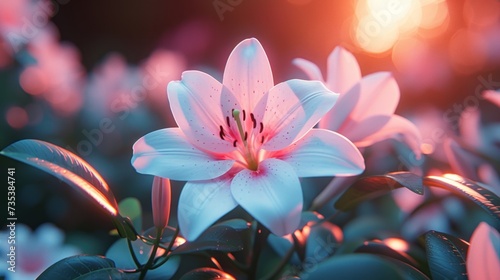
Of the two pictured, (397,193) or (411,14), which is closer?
(397,193)

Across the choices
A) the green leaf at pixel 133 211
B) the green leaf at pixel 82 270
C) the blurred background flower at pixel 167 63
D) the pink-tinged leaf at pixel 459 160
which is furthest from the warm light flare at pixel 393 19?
the green leaf at pixel 82 270

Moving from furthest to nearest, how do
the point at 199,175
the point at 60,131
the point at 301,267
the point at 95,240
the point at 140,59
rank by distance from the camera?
the point at 140,59 < the point at 60,131 < the point at 95,240 < the point at 301,267 < the point at 199,175

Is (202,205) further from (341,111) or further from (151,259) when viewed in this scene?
(341,111)

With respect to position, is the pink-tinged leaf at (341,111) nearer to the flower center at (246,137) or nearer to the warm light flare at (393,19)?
the flower center at (246,137)

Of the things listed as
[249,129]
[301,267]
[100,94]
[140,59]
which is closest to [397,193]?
[301,267]

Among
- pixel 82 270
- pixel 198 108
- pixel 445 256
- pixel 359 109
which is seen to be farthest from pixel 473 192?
pixel 82 270

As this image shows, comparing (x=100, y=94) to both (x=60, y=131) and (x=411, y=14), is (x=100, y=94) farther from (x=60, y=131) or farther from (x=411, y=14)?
(x=411, y=14)
